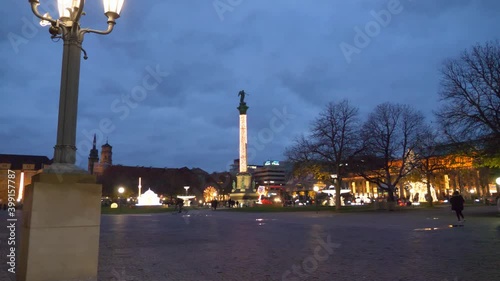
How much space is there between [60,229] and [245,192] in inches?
2510

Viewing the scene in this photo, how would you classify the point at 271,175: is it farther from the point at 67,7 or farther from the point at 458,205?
the point at 67,7

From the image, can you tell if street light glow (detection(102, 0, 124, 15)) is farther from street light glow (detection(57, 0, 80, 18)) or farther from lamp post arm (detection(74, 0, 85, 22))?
lamp post arm (detection(74, 0, 85, 22))

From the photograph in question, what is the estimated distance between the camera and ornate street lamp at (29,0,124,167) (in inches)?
260

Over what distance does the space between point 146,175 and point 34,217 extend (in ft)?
321

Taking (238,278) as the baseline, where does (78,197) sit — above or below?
above

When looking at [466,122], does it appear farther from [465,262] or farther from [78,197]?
[78,197]

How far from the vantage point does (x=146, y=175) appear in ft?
330

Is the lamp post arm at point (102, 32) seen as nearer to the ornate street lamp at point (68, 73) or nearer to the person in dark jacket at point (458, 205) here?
the ornate street lamp at point (68, 73)

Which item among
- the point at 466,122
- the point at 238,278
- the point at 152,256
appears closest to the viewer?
the point at 238,278

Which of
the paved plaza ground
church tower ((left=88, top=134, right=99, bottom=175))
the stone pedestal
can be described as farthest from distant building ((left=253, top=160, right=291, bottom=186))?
the paved plaza ground

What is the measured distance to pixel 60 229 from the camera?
6246 millimetres

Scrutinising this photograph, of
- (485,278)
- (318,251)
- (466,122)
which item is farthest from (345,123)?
(485,278)

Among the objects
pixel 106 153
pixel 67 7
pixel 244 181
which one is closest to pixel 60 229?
pixel 67 7

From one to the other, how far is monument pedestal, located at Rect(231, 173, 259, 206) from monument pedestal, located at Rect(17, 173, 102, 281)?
6105cm
